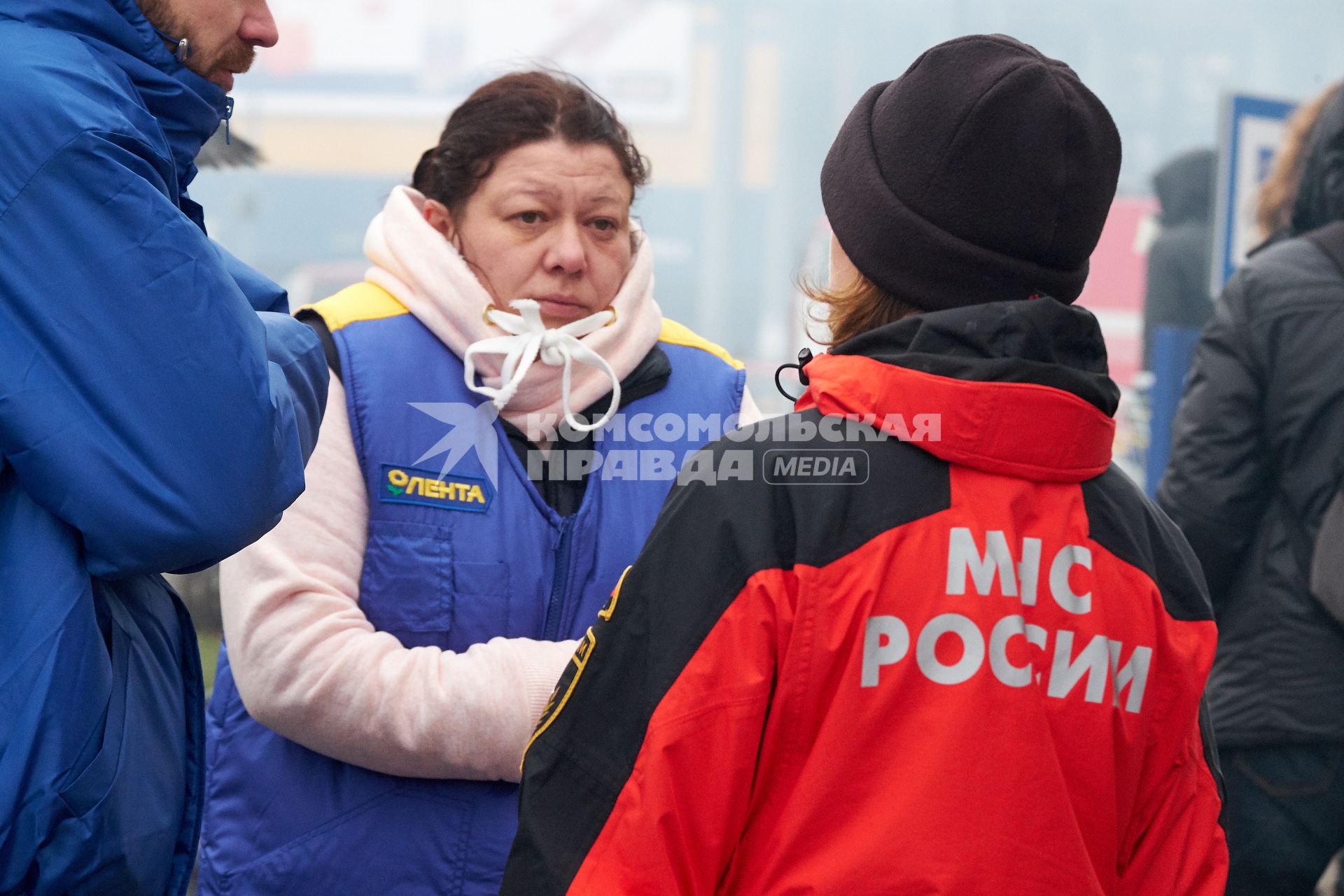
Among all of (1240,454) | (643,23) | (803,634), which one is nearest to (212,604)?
(643,23)

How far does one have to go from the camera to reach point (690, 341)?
1980 millimetres

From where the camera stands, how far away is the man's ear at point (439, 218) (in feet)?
6.23

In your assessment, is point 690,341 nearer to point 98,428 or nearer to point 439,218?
point 439,218

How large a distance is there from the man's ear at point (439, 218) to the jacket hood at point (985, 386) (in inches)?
34.4

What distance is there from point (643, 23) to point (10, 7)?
10.0ft

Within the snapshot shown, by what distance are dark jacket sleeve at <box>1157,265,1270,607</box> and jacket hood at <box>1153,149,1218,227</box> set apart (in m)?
1.84

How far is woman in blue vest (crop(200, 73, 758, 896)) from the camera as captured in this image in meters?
1.57

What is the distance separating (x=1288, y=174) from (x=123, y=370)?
8.52 ft

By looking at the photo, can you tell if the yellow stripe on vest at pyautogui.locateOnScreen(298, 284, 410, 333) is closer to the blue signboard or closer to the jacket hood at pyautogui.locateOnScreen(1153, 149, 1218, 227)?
the blue signboard

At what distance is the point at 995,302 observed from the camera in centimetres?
119

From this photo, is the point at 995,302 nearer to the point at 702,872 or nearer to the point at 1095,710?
the point at 1095,710

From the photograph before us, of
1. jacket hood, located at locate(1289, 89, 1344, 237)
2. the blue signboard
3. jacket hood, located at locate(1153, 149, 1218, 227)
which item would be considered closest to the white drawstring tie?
jacket hood, located at locate(1289, 89, 1344, 237)

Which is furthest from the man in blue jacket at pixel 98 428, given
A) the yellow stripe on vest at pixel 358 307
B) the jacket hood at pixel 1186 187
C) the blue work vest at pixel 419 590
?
the jacket hood at pixel 1186 187

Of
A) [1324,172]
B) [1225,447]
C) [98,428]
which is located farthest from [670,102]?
[98,428]
